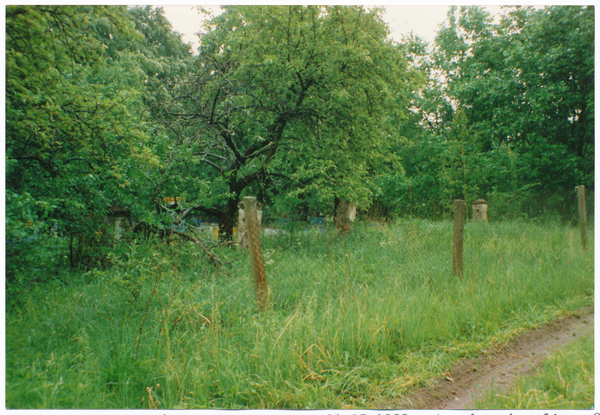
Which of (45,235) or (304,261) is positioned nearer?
(45,235)

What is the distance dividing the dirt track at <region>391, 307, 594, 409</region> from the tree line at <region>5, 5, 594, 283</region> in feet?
10.4

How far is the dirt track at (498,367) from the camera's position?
264cm

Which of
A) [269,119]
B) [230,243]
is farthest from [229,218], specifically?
[230,243]

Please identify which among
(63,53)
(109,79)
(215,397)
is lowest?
(215,397)

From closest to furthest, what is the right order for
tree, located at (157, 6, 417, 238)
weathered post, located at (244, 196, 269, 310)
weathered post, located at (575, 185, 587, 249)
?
weathered post, located at (244, 196, 269, 310), weathered post, located at (575, 185, 587, 249), tree, located at (157, 6, 417, 238)

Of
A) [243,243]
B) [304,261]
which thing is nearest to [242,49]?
[243,243]

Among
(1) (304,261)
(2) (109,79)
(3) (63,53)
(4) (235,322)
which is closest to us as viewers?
(4) (235,322)

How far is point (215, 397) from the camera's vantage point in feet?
8.38

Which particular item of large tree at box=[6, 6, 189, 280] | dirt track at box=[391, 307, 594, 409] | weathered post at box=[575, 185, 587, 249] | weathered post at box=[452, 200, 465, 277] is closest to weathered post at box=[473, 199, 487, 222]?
weathered post at box=[575, 185, 587, 249]

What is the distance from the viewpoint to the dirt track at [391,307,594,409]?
2.64 m

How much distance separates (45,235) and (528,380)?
13.0 ft

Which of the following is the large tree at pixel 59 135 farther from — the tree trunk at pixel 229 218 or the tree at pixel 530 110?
the tree at pixel 530 110

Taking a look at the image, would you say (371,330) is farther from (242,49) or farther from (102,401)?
(242,49)

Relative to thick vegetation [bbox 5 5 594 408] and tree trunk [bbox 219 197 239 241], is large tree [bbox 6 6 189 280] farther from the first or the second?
tree trunk [bbox 219 197 239 241]
